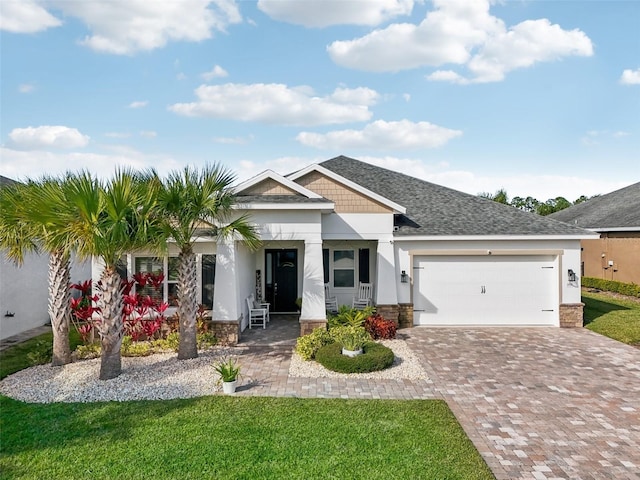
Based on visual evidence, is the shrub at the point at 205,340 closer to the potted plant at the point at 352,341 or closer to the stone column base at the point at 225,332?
the stone column base at the point at 225,332

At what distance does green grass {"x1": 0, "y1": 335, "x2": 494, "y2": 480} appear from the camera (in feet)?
16.4

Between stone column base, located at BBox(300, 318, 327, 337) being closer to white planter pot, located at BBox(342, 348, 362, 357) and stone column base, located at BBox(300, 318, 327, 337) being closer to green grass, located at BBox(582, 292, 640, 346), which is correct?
white planter pot, located at BBox(342, 348, 362, 357)

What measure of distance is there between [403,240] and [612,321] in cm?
875

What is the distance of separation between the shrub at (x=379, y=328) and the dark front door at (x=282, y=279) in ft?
→ 14.5

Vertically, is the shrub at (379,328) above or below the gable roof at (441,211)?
below

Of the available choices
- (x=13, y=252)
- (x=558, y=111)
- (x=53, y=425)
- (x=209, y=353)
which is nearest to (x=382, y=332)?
(x=209, y=353)

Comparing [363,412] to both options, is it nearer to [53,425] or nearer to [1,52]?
Result: [53,425]

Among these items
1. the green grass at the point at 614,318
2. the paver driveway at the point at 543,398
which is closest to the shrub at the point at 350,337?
the paver driveway at the point at 543,398

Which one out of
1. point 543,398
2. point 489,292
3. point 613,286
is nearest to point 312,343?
point 543,398

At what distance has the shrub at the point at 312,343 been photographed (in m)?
9.97

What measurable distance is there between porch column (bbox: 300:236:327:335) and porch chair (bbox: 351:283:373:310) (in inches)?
133

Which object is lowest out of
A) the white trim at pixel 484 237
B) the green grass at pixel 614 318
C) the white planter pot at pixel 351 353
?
the green grass at pixel 614 318

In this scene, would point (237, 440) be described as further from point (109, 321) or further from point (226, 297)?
point (226, 297)

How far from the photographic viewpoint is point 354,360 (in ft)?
29.5
